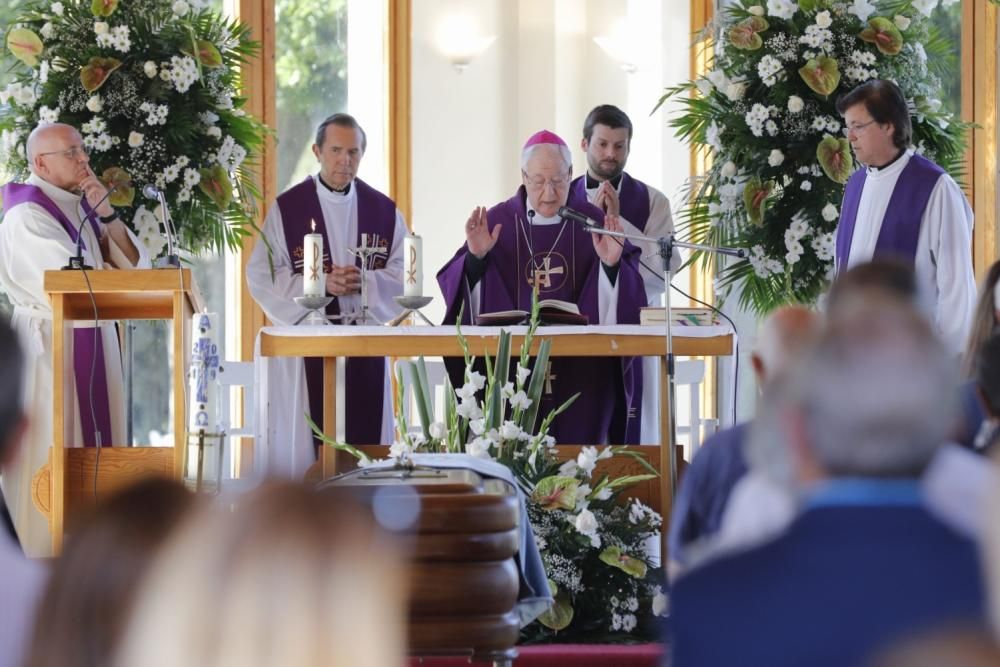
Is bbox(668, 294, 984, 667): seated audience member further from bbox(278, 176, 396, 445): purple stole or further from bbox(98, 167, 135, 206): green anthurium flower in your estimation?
bbox(98, 167, 135, 206): green anthurium flower

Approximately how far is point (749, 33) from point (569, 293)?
178 centimetres

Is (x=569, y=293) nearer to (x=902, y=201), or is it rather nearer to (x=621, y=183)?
(x=621, y=183)

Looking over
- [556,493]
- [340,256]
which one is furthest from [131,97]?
[556,493]

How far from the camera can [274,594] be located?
1353 mm

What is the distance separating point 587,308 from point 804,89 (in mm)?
1795

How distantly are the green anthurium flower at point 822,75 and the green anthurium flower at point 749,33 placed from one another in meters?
0.32

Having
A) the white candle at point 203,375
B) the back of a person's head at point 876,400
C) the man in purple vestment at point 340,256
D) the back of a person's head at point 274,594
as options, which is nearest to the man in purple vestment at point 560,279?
the man in purple vestment at point 340,256

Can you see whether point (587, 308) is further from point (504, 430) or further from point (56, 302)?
point (56, 302)

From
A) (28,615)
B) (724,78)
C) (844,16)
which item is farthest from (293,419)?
(28,615)

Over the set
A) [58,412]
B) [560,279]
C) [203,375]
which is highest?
[560,279]

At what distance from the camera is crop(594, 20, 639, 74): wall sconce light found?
1080 centimetres

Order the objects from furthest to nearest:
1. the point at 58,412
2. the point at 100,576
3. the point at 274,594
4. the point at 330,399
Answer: the point at 330,399 < the point at 58,412 < the point at 100,576 < the point at 274,594

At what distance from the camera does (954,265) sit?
22.4 feet

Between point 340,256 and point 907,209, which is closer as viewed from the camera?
point 907,209
